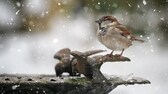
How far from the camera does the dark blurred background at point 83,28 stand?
880cm

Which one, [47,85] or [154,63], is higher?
[154,63]

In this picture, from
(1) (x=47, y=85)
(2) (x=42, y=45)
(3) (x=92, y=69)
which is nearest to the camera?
(1) (x=47, y=85)

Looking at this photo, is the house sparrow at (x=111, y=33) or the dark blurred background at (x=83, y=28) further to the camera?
the dark blurred background at (x=83, y=28)

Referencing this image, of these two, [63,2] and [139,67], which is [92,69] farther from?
[139,67]

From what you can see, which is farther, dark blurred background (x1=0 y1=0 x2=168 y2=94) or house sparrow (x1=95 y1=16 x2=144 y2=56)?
dark blurred background (x1=0 y1=0 x2=168 y2=94)

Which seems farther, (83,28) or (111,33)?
(83,28)

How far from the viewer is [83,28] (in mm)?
9891

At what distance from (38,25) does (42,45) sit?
1263 mm

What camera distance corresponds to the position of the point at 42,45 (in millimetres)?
10742

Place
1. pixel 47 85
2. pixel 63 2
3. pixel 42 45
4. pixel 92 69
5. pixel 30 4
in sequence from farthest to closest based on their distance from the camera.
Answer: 1. pixel 42 45
2. pixel 30 4
3. pixel 63 2
4. pixel 92 69
5. pixel 47 85

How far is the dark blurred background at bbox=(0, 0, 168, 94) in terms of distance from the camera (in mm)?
8797

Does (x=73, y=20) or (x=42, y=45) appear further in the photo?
(x=42, y=45)

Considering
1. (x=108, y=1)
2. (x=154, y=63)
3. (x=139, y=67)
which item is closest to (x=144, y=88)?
(x=139, y=67)

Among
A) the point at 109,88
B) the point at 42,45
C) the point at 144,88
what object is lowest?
the point at 109,88
